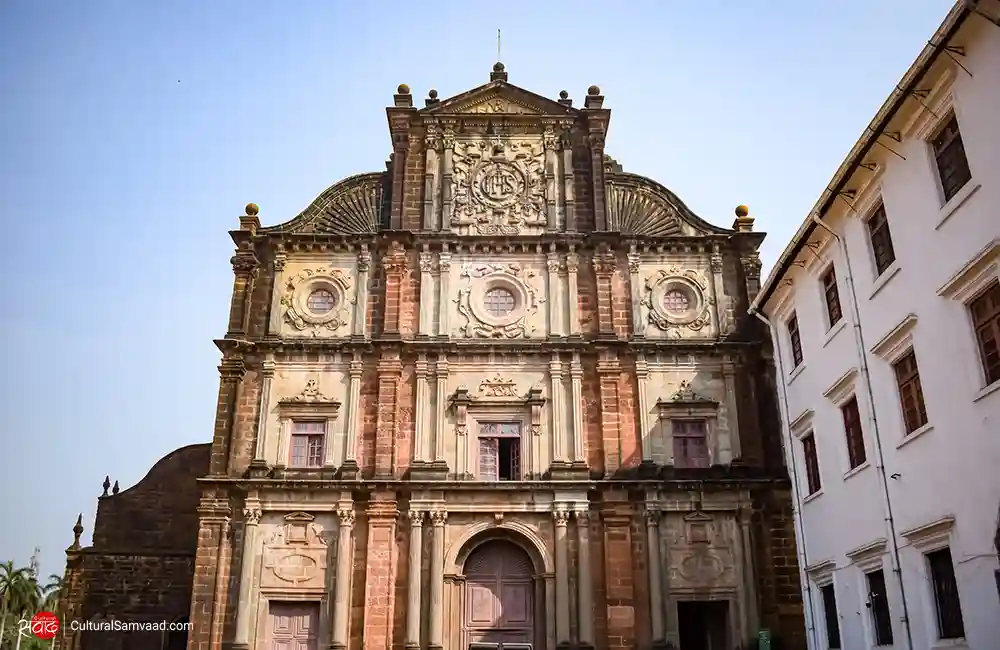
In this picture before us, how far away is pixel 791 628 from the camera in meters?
20.0

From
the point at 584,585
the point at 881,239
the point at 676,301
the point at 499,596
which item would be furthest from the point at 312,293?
the point at 881,239

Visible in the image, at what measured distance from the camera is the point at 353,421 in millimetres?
21688

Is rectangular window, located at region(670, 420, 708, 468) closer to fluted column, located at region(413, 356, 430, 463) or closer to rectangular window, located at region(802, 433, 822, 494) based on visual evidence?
rectangular window, located at region(802, 433, 822, 494)

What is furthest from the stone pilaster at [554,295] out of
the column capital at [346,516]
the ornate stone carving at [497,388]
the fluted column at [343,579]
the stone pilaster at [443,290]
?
the fluted column at [343,579]

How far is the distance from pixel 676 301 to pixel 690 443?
13.2 feet

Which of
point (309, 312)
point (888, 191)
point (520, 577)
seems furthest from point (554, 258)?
point (888, 191)

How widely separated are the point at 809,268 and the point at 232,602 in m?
15.3

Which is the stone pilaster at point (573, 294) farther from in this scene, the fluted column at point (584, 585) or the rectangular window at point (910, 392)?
the rectangular window at point (910, 392)

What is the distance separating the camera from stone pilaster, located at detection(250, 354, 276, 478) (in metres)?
21.1

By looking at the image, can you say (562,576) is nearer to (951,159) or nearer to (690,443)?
(690,443)

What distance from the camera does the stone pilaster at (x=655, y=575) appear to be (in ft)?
64.8

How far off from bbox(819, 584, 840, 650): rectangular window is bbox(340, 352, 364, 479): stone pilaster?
36.3ft

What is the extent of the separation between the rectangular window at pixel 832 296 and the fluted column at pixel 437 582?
10.0 m

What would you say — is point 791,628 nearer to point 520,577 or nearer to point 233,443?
point 520,577
